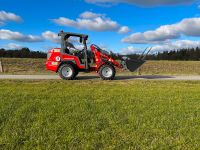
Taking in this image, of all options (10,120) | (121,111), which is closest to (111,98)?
(121,111)

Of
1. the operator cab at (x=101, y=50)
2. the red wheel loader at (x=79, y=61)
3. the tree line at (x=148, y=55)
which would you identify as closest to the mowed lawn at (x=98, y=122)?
the red wheel loader at (x=79, y=61)

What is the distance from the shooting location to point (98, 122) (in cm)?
644

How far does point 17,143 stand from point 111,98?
15.4 ft

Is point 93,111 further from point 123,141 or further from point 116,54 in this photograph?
point 116,54

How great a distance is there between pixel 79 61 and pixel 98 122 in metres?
8.97

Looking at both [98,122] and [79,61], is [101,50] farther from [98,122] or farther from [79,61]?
[98,122]

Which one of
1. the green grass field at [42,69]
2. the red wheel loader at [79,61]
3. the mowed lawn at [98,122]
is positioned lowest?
the mowed lawn at [98,122]

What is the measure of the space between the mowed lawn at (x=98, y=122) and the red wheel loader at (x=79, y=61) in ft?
18.7

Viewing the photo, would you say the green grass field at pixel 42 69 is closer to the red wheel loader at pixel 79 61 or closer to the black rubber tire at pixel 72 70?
the red wheel loader at pixel 79 61

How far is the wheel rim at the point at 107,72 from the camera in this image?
606 inches

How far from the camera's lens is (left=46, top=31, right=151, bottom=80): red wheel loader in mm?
15141

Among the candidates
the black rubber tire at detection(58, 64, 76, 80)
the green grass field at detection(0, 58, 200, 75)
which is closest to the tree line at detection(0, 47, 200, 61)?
the green grass field at detection(0, 58, 200, 75)

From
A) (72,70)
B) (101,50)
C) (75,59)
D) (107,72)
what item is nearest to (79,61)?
(75,59)

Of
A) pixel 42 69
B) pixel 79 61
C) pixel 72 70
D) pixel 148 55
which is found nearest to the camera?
pixel 72 70
